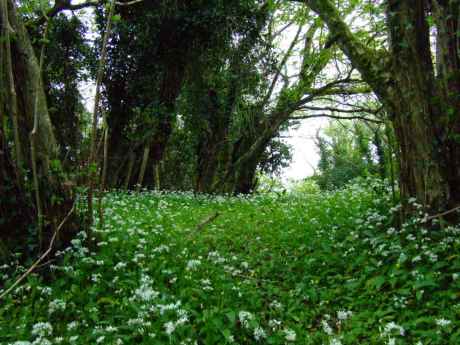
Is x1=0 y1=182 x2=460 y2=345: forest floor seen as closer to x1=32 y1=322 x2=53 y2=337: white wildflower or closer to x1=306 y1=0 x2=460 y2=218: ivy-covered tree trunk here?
x1=32 y1=322 x2=53 y2=337: white wildflower

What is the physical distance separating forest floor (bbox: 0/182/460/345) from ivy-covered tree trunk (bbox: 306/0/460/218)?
761 mm

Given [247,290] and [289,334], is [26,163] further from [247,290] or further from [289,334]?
[289,334]

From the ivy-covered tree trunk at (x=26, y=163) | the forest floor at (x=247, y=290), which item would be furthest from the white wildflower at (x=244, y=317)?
the ivy-covered tree trunk at (x=26, y=163)

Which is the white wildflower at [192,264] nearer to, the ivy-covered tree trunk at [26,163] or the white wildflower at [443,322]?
the ivy-covered tree trunk at [26,163]

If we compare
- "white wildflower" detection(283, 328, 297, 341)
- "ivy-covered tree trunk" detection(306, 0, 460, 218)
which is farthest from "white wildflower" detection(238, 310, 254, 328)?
"ivy-covered tree trunk" detection(306, 0, 460, 218)

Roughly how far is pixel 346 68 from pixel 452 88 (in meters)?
10.3

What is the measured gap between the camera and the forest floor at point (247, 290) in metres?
3.92

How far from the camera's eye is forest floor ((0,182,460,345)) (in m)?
3.92

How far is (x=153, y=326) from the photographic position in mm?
3930

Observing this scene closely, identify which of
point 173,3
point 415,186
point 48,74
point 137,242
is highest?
point 173,3

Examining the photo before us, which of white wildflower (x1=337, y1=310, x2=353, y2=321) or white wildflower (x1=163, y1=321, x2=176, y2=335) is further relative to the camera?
white wildflower (x1=337, y1=310, x2=353, y2=321)

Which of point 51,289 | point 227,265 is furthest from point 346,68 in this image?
point 51,289

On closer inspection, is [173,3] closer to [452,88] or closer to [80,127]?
[80,127]

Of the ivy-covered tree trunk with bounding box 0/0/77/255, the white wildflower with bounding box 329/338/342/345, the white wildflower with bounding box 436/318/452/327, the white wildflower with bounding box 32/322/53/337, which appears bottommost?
the white wildflower with bounding box 329/338/342/345
